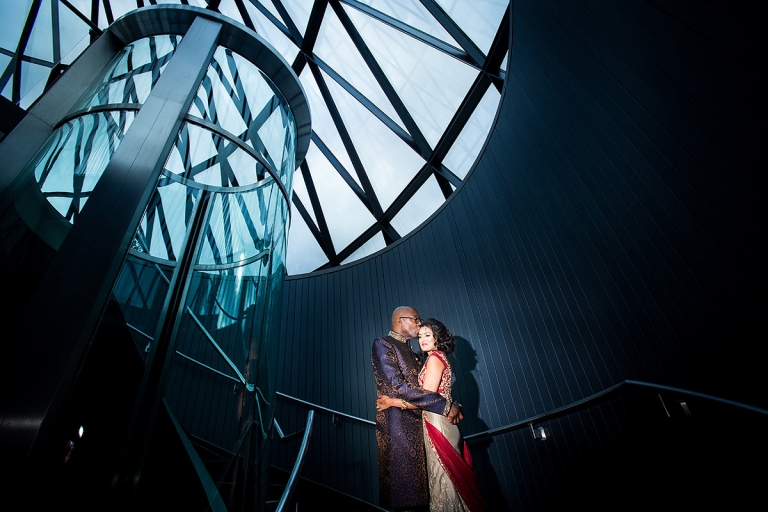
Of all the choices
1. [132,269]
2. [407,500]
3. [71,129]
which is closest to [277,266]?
[132,269]

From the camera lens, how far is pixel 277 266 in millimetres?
3172

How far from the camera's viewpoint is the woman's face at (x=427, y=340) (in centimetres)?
363

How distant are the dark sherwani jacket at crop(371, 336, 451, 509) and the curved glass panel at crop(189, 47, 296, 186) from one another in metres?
2.20

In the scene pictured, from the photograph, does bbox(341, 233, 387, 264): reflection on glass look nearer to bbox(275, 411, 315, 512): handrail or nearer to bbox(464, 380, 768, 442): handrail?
bbox(464, 380, 768, 442): handrail

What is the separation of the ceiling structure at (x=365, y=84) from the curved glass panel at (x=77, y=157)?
106 inches

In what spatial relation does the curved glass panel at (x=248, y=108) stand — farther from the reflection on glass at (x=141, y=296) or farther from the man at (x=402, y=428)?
the man at (x=402, y=428)

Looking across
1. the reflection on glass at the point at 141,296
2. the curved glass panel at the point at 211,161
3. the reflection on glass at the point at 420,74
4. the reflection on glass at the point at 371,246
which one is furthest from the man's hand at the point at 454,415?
the reflection on glass at the point at 371,246

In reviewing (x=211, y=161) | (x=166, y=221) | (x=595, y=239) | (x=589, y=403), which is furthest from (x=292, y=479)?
(x=595, y=239)

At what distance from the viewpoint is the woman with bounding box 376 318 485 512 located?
2803 mm

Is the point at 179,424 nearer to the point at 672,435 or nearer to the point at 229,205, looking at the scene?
the point at 229,205

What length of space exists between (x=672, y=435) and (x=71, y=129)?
4829mm

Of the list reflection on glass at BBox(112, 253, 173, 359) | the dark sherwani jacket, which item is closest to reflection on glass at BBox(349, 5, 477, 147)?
the dark sherwani jacket

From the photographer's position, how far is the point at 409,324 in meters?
3.84

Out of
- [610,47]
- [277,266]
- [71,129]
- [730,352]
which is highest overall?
[610,47]
